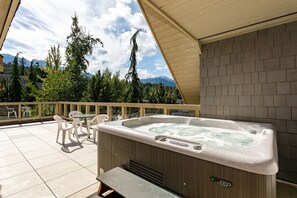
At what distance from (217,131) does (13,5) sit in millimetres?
3088

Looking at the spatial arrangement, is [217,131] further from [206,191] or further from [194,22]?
[194,22]

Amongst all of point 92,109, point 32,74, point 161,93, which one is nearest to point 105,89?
point 161,93

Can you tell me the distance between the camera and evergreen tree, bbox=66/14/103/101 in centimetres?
1151

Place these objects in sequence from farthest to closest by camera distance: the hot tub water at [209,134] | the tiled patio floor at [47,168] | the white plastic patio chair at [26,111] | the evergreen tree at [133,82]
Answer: the evergreen tree at [133,82]
the white plastic patio chair at [26,111]
the hot tub water at [209,134]
the tiled patio floor at [47,168]

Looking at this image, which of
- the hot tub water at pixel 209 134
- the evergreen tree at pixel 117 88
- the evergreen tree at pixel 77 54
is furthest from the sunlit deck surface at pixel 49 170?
the evergreen tree at pixel 117 88

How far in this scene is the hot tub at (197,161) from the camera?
1.07 m

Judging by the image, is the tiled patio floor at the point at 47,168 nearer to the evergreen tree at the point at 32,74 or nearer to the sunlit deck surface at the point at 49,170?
the sunlit deck surface at the point at 49,170

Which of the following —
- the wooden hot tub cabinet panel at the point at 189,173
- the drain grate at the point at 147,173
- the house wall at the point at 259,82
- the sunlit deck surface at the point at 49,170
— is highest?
the house wall at the point at 259,82

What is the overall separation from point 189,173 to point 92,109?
207 inches

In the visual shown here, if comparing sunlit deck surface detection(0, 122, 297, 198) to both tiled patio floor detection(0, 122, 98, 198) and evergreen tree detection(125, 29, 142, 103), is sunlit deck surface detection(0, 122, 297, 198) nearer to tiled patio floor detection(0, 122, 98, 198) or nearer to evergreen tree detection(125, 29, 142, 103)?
tiled patio floor detection(0, 122, 98, 198)

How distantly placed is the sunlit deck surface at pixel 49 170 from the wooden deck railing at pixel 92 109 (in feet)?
4.47

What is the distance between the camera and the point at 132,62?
10.5 meters

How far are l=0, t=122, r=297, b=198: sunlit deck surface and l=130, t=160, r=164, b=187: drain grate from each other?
1.62 ft

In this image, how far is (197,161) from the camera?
4.25 feet
